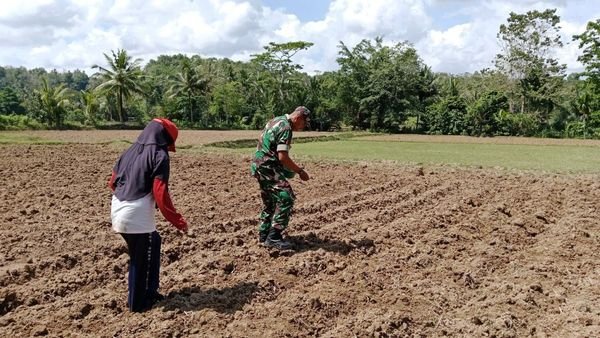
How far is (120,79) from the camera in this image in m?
47.9

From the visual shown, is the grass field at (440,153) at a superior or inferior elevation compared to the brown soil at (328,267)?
superior

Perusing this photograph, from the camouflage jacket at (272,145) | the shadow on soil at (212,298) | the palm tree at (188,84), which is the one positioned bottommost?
the shadow on soil at (212,298)

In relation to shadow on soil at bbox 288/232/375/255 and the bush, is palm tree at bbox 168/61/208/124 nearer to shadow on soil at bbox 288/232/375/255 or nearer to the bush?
the bush

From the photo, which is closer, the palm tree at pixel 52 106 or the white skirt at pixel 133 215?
the white skirt at pixel 133 215

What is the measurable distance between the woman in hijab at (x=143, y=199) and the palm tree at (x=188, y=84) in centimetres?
4865

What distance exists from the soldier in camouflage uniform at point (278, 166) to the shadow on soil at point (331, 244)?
0.41 metres

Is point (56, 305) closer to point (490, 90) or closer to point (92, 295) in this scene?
point (92, 295)

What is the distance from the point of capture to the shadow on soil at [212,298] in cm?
512

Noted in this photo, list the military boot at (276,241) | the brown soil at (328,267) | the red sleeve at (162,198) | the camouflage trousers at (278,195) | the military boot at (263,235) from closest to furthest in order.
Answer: the red sleeve at (162,198) → the brown soil at (328,267) → the camouflage trousers at (278,195) → the military boot at (276,241) → the military boot at (263,235)

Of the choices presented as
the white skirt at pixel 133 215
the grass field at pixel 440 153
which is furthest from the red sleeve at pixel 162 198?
the grass field at pixel 440 153

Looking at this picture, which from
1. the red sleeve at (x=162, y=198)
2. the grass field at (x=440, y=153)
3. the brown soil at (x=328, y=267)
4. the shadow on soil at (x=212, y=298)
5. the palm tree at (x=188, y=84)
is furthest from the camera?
the palm tree at (x=188, y=84)

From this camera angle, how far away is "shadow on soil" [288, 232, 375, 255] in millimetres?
7016

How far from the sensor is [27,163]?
1672 cm

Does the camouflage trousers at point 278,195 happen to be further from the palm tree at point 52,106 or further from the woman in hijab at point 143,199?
the palm tree at point 52,106
